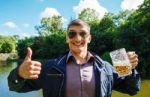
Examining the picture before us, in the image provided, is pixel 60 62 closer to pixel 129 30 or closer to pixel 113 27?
pixel 129 30

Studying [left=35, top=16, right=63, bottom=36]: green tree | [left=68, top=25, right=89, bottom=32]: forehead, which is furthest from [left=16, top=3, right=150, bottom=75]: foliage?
[left=68, top=25, right=89, bottom=32]: forehead

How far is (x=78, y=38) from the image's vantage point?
13.4ft

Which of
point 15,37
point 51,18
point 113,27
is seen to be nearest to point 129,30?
point 113,27

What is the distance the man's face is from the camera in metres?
4.07

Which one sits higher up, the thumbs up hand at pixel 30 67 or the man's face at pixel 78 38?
the man's face at pixel 78 38

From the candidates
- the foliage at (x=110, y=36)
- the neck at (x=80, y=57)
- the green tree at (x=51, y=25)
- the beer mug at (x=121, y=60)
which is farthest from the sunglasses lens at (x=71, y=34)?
the green tree at (x=51, y=25)

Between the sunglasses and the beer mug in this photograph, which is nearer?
the beer mug

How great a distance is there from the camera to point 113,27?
5203 cm

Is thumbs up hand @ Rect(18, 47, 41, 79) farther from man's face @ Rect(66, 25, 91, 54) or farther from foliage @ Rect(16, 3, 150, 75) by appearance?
foliage @ Rect(16, 3, 150, 75)

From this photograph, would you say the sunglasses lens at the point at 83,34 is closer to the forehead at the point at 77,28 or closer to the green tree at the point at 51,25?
the forehead at the point at 77,28

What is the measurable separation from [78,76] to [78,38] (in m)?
0.43

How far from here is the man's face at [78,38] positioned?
13.3 ft

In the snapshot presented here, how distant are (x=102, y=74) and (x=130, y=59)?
332 mm

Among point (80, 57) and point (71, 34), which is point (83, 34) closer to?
point (71, 34)
